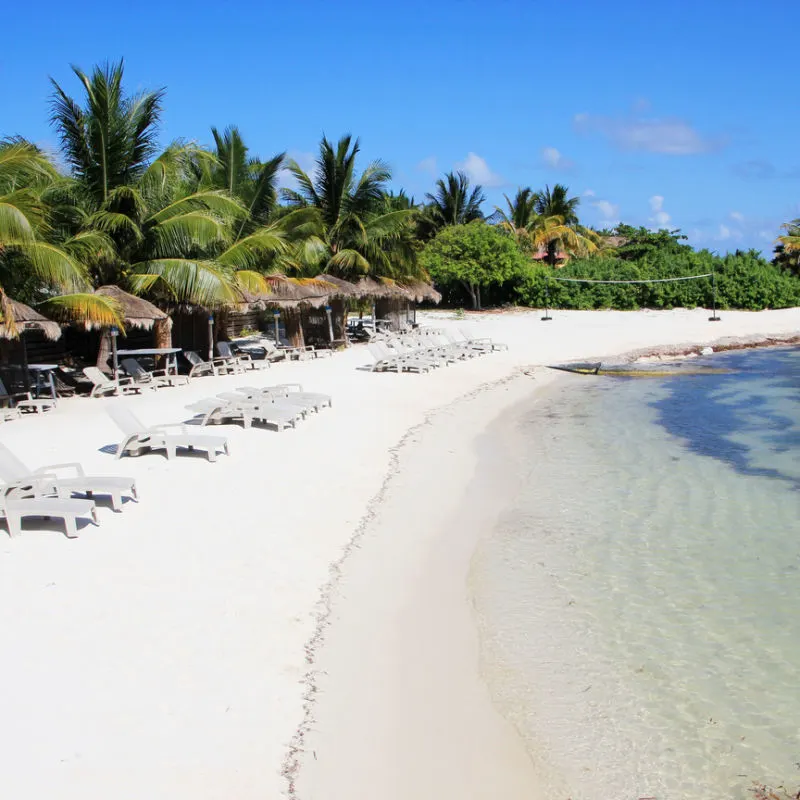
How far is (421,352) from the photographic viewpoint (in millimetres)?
23297

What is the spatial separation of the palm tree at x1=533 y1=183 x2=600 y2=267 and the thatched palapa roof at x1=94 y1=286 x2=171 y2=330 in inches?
1177

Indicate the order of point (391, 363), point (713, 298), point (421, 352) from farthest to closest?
point (713, 298), point (421, 352), point (391, 363)

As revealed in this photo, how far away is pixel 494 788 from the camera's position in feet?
14.7

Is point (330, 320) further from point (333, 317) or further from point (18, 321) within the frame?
point (18, 321)

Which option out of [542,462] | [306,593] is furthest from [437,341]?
[306,593]

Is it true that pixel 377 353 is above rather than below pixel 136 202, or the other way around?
below

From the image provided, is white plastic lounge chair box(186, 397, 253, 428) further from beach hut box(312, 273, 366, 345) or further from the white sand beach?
beach hut box(312, 273, 366, 345)

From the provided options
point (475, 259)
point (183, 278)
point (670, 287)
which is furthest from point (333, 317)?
point (670, 287)

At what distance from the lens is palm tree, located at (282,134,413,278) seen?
84.9 feet

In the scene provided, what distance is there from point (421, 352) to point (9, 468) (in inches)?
628

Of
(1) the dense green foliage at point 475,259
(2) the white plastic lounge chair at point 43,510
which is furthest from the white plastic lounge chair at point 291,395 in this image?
(1) the dense green foliage at point 475,259

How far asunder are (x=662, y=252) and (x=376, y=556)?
39142mm

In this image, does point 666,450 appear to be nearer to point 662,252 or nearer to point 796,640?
point 796,640

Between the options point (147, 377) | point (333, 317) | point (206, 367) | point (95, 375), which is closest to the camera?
point (95, 375)
